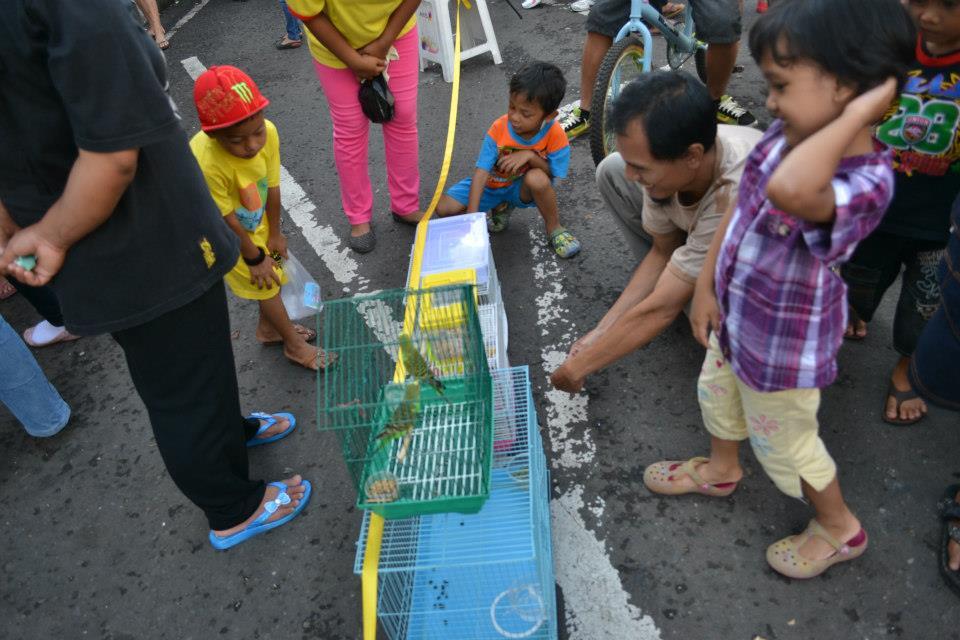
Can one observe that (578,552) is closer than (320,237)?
Yes

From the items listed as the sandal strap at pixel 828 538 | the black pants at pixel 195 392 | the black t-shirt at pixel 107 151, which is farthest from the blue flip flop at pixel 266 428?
the sandal strap at pixel 828 538

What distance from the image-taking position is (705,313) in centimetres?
207

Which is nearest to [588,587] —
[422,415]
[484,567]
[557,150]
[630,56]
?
[484,567]

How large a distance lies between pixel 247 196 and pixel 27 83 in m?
1.33

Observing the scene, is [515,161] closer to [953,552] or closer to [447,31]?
[953,552]

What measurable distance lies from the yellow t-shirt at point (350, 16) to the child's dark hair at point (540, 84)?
739 millimetres

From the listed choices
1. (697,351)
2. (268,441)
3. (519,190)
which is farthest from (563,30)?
(268,441)

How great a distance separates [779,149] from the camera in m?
1.71

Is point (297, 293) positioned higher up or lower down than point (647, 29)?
lower down

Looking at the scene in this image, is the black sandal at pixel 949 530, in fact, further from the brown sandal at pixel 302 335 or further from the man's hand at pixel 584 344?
the brown sandal at pixel 302 335

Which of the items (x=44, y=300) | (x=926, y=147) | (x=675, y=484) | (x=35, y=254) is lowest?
(x=675, y=484)

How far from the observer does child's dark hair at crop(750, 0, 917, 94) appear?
1445 millimetres

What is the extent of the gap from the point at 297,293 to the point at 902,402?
262 centimetres

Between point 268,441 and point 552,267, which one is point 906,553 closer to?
point 552,267
